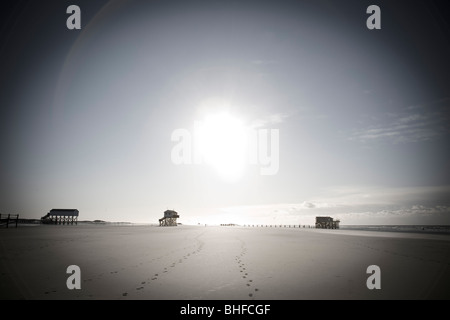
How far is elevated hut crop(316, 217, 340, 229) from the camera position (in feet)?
305

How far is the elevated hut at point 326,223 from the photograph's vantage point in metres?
92.9

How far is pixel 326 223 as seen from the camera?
9569cm

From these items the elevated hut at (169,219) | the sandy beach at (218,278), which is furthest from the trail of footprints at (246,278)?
the elevated hut at (169,219)

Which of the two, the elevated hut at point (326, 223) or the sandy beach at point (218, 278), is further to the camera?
the elevated hut at point (326, 223)

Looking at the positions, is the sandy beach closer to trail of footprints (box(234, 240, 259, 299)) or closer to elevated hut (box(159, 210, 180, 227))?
trail of footprints (box(234, 240, 259, 299))

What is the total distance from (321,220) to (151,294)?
101567 mm

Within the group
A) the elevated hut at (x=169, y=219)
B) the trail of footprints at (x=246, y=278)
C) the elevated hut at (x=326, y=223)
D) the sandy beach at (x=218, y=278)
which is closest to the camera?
the sandy beach at (x=218, y=278)

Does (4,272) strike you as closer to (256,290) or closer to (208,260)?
(208,260)

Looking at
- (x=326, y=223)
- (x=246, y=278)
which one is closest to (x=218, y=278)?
(x=246, y=278)

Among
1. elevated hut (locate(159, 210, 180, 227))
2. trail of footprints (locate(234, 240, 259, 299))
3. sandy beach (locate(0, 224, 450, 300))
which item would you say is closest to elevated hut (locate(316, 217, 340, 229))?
elevated hut (locate(159, 210, 180, 227))

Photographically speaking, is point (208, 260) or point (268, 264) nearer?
point (268, 264)

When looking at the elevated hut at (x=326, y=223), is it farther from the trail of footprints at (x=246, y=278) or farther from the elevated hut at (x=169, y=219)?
the trail of footprints at (x=246, y=278)
